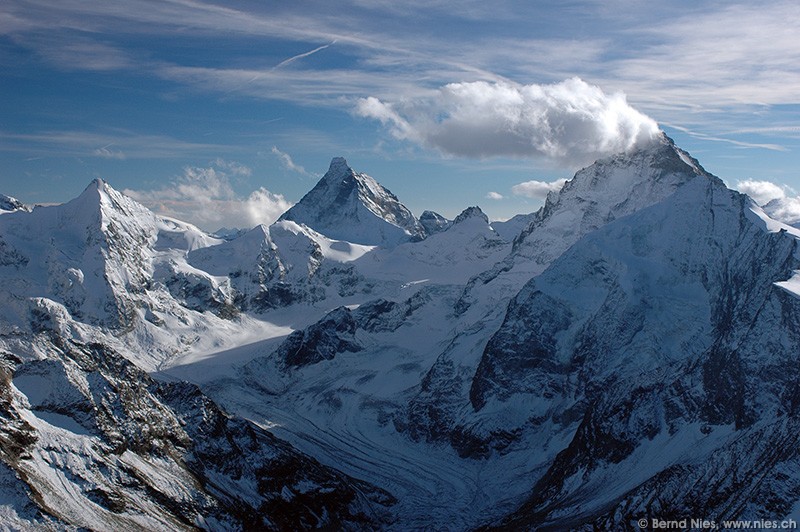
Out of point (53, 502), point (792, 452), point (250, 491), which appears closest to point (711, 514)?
point (792, 452)

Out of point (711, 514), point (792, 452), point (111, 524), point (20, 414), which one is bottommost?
point (111, 524)

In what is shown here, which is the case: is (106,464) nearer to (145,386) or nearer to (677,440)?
(145,386)

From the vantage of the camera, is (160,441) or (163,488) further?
(160,441)

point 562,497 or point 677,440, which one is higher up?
point 677,440

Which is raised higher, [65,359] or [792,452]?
[792,452]

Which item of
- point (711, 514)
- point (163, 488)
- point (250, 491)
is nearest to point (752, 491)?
point (711, 514)

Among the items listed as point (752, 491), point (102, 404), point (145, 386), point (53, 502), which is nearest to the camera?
point (53, 502)

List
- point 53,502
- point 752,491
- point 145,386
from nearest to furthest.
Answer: point 53,502
point 752,491
point 145,386

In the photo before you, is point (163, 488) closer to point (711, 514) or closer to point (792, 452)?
point (711, 514)

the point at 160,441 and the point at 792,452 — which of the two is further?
the point at 160,441
